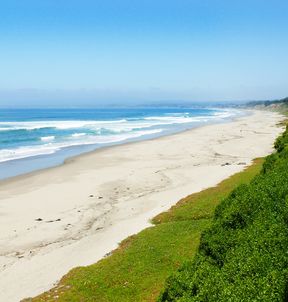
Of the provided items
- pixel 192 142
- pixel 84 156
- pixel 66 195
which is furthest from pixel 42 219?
pixel 192 142

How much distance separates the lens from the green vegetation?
642 inches

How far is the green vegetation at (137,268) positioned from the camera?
642 inches

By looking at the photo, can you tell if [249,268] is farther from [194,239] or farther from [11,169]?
[11,169]

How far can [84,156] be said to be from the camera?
58781mm

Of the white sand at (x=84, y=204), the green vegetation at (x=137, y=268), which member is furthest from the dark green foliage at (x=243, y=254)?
the white sand at (x=84, y=204)

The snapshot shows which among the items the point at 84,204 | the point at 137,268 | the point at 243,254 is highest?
the point at 243,254

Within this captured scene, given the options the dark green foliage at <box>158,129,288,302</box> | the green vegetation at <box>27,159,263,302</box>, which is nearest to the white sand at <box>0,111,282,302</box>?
the green vegetation at <box>27,159,263,302</box>

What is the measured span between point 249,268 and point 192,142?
208 feet

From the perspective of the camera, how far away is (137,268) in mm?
18109

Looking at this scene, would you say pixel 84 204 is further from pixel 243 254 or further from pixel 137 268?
pixel 243 254

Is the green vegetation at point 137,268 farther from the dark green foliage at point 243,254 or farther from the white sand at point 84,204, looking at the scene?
the dark green foliage at point 243,254

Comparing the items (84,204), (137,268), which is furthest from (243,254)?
(84,204)

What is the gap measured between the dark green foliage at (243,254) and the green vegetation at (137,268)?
1714 millimetres

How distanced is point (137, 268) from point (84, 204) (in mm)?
14572
